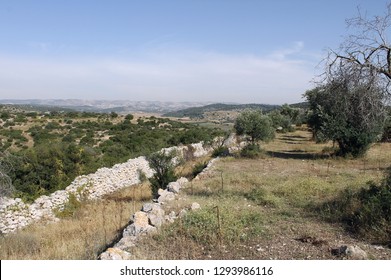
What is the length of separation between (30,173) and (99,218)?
28.9 ft

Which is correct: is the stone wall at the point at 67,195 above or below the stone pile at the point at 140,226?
below

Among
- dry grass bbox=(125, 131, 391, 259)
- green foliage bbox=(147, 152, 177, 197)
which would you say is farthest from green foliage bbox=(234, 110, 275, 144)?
dry grass bbox=(125, 131, 391, 259)

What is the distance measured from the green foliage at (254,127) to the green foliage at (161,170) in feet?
28.8

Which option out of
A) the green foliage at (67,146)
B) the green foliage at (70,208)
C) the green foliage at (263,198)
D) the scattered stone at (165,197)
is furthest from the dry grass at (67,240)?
the green foliage at (263,198)

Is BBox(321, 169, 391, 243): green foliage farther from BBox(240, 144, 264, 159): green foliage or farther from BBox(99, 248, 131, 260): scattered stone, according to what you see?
BBox(240, 144, 264, 159): green foliage

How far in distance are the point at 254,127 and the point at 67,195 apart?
12870mm

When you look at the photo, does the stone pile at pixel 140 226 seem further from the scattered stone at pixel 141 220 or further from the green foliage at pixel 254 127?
the green foliage at pixel 254 127

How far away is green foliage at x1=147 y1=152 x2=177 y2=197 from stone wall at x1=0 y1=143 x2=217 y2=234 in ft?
7.75


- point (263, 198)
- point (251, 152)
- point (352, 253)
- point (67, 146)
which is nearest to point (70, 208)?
point (263, 198)

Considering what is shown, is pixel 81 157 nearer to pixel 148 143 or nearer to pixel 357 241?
pixel 148 143

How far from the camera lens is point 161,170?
14828mm

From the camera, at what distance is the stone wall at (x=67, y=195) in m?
11.7

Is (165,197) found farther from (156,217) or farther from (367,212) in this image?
(367,212)
